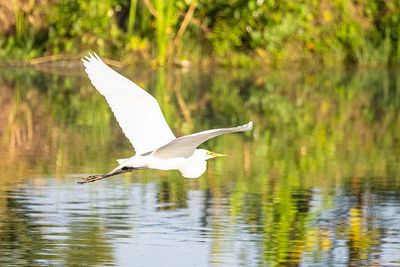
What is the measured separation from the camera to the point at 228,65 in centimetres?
2653

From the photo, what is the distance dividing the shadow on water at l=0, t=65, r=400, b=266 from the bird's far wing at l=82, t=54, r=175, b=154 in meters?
0.69

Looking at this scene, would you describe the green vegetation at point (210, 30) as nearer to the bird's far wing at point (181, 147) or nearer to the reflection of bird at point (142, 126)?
the reflection of bird at point (142, 126)

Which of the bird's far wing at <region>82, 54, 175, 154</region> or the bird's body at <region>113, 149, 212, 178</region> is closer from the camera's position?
the bird's body at <region>113, 149, 212, 178</region>

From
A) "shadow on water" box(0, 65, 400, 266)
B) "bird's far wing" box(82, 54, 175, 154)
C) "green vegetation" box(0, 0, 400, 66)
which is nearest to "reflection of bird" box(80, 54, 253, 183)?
"bird's far wing" box(82, 54, 175, 154)

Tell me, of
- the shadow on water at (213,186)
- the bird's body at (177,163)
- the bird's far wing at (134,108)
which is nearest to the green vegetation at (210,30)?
the shadow on water at (213,186)

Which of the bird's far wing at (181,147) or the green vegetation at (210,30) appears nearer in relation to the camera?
the bird's far wing at (181,147)

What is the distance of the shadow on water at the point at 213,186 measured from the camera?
9867mm

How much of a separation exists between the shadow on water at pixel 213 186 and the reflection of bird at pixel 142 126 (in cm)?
56

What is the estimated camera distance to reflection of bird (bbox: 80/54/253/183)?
9.68m

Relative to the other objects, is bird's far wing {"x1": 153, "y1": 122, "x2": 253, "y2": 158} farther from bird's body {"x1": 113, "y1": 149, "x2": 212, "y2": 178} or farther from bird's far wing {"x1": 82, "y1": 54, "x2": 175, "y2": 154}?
bird's far wing {"x1": 82, "y1": 54, "x2": 175, "y2": 154}

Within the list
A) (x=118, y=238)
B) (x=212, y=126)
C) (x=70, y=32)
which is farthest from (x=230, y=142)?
(x=70, y=32)

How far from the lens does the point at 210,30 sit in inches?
1030

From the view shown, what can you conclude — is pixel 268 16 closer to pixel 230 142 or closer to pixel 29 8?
pixel 29 8

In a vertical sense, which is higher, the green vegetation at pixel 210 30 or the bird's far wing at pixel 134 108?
the green vegetation at pixel 210 30
